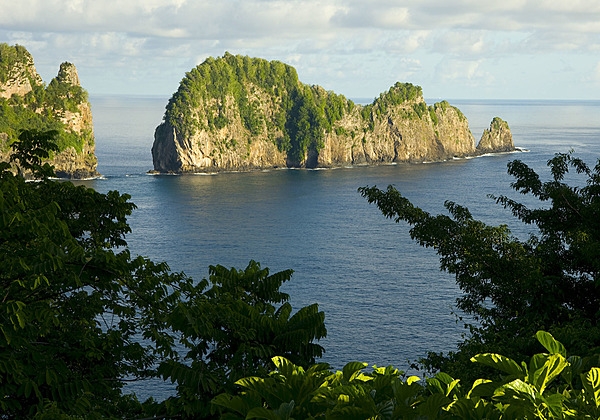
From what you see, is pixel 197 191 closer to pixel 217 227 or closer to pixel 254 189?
pixel 254 189

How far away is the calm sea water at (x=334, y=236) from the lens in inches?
1965

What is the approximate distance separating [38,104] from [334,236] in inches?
3108

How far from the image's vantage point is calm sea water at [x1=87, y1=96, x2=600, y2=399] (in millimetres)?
49906

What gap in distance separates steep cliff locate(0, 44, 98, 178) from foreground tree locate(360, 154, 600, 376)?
117 m

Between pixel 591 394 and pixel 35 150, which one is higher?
pixel 35 150

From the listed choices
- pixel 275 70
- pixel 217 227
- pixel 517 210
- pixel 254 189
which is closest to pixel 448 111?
pixel 275 70

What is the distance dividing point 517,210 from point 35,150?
16.2 meters

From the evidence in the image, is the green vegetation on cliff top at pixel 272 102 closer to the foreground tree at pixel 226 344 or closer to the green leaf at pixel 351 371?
the foreground tree at pixel 226 344

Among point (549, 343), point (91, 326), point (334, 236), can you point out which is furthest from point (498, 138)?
point (549, 343)

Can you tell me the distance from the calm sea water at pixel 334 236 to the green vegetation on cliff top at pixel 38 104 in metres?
10.2

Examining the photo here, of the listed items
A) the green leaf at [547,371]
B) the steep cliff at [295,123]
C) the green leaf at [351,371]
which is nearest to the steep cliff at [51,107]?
the steep cliff at [295,123]

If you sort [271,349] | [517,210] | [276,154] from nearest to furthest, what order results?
[271,349] < [517,210] < [276,154]

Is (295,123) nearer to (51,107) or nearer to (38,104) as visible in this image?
(51,107)

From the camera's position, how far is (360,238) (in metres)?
81.8
